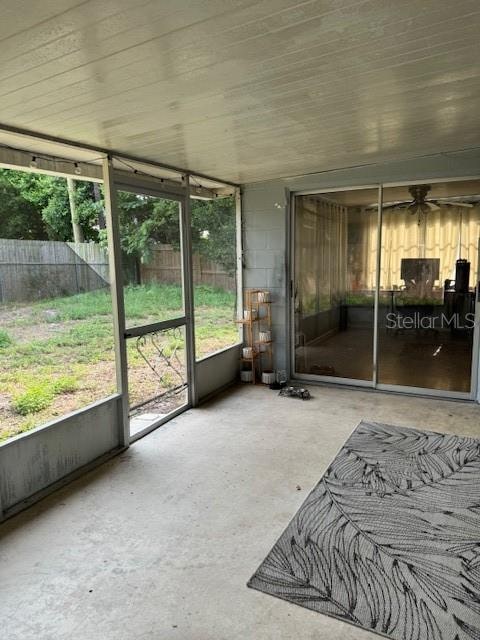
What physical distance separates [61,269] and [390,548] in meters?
2.81

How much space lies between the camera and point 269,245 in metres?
5.06

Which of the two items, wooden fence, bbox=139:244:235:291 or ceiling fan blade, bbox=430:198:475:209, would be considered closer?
wooden fence, bbox=139:244:235:291

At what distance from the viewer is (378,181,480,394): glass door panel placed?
14.0 ft

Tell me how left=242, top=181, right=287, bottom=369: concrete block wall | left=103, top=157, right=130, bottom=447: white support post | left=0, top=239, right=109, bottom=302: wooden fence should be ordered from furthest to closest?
left=242, top=181, right=287, bottom=369: concrete block wall, left=103, top=157, right=130, bottom=447: white support post, left=0, top=239, right=109, bottom=302: wooden fence

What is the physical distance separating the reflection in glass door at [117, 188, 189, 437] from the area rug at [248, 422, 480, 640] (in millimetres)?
1759

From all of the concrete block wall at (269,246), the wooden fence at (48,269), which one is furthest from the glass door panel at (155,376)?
the concrete block wall at (269,246)

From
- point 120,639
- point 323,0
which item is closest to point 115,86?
point 323,0

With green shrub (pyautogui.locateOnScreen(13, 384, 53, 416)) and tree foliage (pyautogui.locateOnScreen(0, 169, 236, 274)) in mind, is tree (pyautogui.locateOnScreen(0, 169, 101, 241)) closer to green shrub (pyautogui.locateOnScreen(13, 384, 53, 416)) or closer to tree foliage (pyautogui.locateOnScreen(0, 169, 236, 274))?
tree foliage (pyautogui.locateOnScreen(0, 169, 236, 274))

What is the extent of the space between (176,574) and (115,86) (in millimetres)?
Answer: 2412

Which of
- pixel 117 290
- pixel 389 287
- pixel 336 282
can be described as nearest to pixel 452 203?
pixel 389 287

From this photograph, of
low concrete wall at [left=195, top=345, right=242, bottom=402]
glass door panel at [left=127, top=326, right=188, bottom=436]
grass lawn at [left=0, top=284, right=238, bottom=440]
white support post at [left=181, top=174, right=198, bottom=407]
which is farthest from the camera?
low concrete wall at [left=195, top=345, right=242, bottom=402]

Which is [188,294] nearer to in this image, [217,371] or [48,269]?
[217,371]

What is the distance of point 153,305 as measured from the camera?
380 centimetres

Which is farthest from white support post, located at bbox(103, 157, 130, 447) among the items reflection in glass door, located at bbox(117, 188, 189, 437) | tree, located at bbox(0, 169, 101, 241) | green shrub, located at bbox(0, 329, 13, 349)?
green shrub, located at bbox(0, 329, 13, 349)
